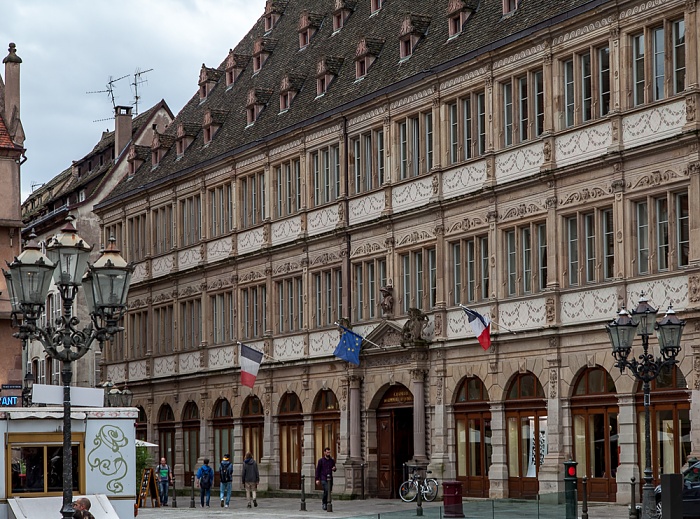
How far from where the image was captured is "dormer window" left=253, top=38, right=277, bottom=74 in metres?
61.9

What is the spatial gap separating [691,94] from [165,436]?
33263 mm

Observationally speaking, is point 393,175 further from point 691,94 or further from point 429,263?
point 691,94

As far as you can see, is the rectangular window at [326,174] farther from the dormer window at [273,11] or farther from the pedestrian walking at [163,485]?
the dormer window at [273,11]

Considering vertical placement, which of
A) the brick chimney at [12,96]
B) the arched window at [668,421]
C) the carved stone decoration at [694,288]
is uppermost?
the brick chimney at [12,96]

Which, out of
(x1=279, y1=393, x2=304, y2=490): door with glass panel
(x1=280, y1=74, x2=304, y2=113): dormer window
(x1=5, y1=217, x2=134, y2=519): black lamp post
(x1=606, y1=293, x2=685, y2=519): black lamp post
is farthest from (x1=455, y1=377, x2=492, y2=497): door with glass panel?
(x1=5, y1=217, x2=134, y2=519): black lamp post

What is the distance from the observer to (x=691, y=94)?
35375 mm

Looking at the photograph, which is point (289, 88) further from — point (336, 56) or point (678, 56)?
point (678, 56)

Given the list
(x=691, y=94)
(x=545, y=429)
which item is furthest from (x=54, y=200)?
(x=691, y=94)

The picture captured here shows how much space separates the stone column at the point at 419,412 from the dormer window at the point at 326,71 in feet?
40.3

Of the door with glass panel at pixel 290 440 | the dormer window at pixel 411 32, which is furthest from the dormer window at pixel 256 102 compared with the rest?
the door with glass panel at pixel 290 440

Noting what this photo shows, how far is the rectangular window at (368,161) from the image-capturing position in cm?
4884

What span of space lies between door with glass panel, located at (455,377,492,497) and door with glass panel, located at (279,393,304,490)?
31.7 feet

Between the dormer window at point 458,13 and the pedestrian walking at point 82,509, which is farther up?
the dormer window at point 458,13

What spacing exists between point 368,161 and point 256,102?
31.9ft
